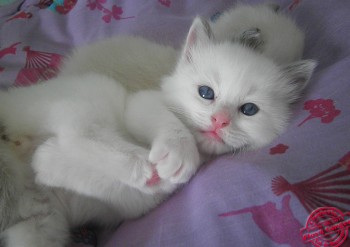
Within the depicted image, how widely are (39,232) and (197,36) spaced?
0.95 meters

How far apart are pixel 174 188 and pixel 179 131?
0.66 feet

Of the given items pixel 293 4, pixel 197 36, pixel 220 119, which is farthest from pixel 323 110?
pixel 293 4

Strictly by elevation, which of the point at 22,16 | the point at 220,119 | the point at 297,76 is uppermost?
the point at 297,76

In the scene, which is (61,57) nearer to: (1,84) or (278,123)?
(1,84)

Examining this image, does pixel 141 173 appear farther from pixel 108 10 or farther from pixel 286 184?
pixel 108 10

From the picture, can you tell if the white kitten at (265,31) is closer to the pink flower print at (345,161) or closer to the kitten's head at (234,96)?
the kitten's head at (234,96)

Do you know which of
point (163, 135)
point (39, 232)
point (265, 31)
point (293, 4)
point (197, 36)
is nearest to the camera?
point (39, 232)

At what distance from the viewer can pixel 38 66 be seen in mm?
2109

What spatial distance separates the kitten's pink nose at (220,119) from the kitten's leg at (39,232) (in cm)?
61

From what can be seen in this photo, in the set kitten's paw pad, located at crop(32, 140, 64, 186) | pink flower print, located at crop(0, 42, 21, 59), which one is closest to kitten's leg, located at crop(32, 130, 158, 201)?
kitten's paw pad, located at crop(32, 140, 64, 186)

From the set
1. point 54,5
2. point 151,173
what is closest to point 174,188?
point 151,173

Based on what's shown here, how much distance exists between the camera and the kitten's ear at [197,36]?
1452 mm

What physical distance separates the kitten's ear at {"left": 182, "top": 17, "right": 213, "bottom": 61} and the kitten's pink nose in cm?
35

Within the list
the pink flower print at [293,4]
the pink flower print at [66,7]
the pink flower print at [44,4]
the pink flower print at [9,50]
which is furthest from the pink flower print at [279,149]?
the pink flower print at [44,4]
